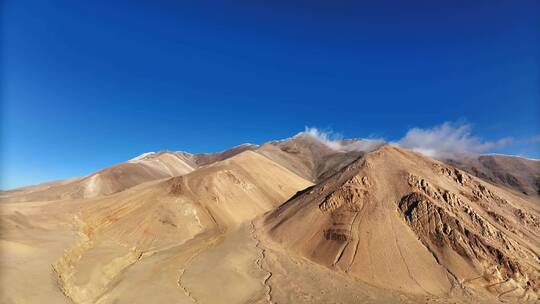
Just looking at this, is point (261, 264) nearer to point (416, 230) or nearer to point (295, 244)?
point (295, 244)

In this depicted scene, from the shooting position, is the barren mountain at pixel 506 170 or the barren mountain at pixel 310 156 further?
the barren mountain at pixel 506 170

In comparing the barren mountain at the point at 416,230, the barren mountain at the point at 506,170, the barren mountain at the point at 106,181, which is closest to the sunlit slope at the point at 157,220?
the barren mountain at the point at 416,230

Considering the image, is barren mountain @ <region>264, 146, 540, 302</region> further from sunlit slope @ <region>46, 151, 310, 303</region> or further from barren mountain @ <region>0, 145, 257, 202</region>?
barren mountain @ <region>0, 145, 257, 202</region>

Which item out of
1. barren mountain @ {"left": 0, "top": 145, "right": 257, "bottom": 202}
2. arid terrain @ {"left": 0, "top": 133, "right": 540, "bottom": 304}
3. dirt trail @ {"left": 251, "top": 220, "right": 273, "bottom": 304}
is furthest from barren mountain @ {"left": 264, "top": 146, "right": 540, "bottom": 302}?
barren mountain @ {"left": 0, "top": 145, "right": 257, "bottom": 202}

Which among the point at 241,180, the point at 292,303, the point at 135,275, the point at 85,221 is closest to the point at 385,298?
the point at 292,303

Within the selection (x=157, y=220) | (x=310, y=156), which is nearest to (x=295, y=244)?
(x=157, y=220)

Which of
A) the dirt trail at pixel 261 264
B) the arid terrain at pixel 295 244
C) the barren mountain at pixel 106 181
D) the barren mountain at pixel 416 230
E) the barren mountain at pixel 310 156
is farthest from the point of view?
the barren mountain at pixel 310 156

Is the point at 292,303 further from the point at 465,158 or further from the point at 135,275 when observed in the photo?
the point at 465,158

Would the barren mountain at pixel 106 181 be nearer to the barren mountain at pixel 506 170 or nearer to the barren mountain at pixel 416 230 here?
the barren mountain at pixel 416 230

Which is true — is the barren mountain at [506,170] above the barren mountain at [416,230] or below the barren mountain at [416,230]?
above
